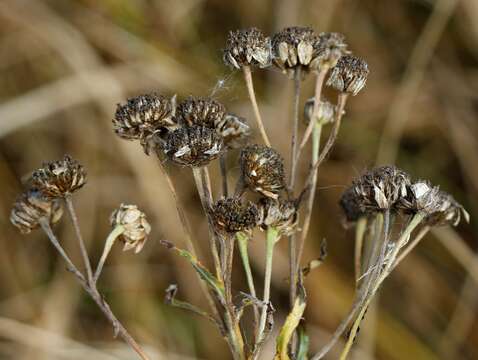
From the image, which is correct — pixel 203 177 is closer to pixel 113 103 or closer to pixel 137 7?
pixel 113 103

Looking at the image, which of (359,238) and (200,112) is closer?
(200,112)

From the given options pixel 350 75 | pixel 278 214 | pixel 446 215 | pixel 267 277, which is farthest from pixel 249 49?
pixel 446 215

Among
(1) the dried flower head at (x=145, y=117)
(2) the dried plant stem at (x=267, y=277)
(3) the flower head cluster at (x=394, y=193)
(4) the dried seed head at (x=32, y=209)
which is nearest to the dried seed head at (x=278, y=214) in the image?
(2) the dried plant stem at (x=267, y=277)

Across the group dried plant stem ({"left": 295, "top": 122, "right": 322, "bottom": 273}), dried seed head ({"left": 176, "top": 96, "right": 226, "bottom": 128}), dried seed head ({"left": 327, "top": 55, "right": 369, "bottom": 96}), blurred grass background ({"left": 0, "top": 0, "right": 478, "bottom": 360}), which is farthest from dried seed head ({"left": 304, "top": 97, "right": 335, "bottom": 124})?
blurred grass background ({"left": 0, "top": 0, "right": 478, "bottom": 360})

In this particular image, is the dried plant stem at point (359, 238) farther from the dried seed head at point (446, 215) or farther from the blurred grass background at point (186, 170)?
the blurred grass background at point (186, 170)

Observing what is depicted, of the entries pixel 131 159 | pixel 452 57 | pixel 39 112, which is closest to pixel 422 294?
pixel 452 57

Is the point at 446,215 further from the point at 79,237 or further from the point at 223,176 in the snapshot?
the point at 79,237
